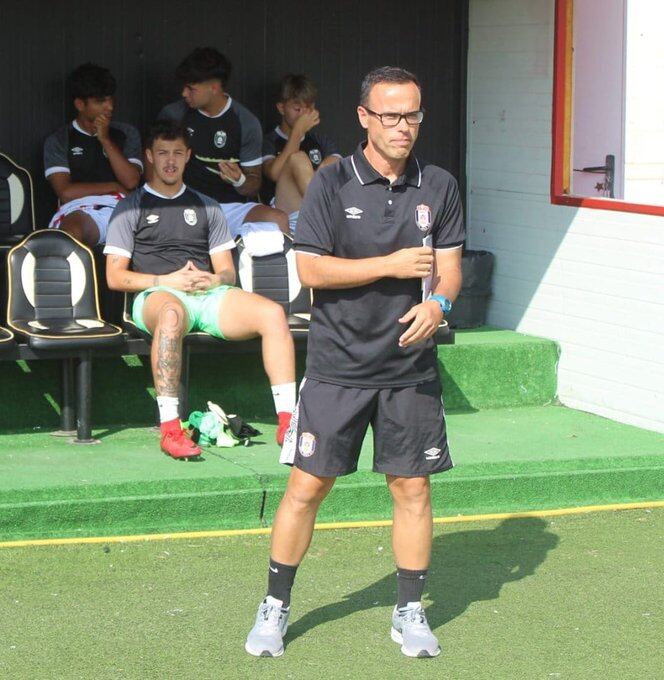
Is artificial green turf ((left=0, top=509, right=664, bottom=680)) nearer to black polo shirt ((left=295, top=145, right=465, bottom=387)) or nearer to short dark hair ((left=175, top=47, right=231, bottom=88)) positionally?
black polo shirt ((left=295, top=145, right=465, bottom=387))

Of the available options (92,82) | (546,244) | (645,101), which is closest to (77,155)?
(92,82)

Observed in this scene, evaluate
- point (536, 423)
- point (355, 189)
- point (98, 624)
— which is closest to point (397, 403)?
point (355, 189)

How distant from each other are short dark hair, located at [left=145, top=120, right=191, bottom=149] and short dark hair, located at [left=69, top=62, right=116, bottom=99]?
855 mm

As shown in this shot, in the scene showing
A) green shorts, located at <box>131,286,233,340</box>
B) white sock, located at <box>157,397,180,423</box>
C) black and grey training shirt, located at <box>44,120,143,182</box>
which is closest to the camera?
white sock, located at <box>157,397,180,423</box>

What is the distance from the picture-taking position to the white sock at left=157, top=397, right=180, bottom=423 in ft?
19.3

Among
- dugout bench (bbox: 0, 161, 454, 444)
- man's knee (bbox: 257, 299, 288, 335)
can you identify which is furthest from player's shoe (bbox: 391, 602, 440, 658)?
dugout bench (bbox: 0, 161, 454, 444)

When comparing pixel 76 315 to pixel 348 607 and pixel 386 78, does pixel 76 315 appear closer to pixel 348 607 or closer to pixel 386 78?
pixel 348 607

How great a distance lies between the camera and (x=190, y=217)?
6.55 m

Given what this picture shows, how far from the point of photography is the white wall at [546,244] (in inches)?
269

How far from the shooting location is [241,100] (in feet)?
26.2

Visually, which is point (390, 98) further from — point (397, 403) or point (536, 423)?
point (536, 423)

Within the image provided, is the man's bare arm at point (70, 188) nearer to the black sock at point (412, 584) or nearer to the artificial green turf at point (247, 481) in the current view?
the artificial green turf at point (247, 481)

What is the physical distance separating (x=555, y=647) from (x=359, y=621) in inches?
24.5

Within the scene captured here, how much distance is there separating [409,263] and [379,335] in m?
0.26
